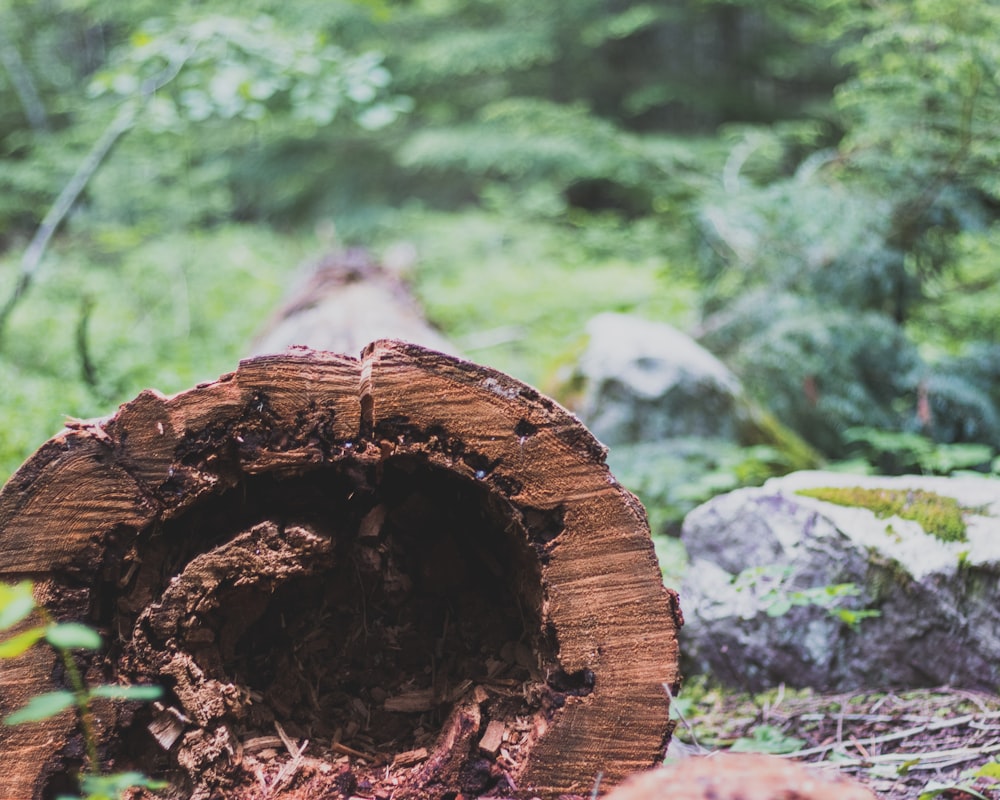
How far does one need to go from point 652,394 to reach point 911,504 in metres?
1.74

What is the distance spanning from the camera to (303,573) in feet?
5.61

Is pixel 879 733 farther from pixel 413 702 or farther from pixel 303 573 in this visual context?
pixel 303 573

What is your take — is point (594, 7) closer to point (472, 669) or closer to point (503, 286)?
point (503, 286)

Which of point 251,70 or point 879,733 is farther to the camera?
point 251,70

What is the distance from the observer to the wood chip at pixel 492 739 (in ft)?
5.33

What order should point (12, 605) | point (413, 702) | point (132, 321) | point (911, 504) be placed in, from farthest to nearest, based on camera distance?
point (132, 321) → point (911, 504) → point (413, 702) → point (12, 605)

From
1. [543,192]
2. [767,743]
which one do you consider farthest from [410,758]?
[543,192]

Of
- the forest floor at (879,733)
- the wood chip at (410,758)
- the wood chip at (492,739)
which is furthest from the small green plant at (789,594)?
the wood chip at (410,758)

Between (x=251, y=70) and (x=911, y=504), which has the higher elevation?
(x=251, y=70)

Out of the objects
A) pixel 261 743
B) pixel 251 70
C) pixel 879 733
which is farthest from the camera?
pixel 251 70

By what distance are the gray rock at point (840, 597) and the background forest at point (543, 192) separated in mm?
1027

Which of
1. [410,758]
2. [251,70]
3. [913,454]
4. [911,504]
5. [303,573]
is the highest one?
[251,70]

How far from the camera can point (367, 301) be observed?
459 centimetres

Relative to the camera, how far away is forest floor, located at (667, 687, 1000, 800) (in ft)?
6.08
